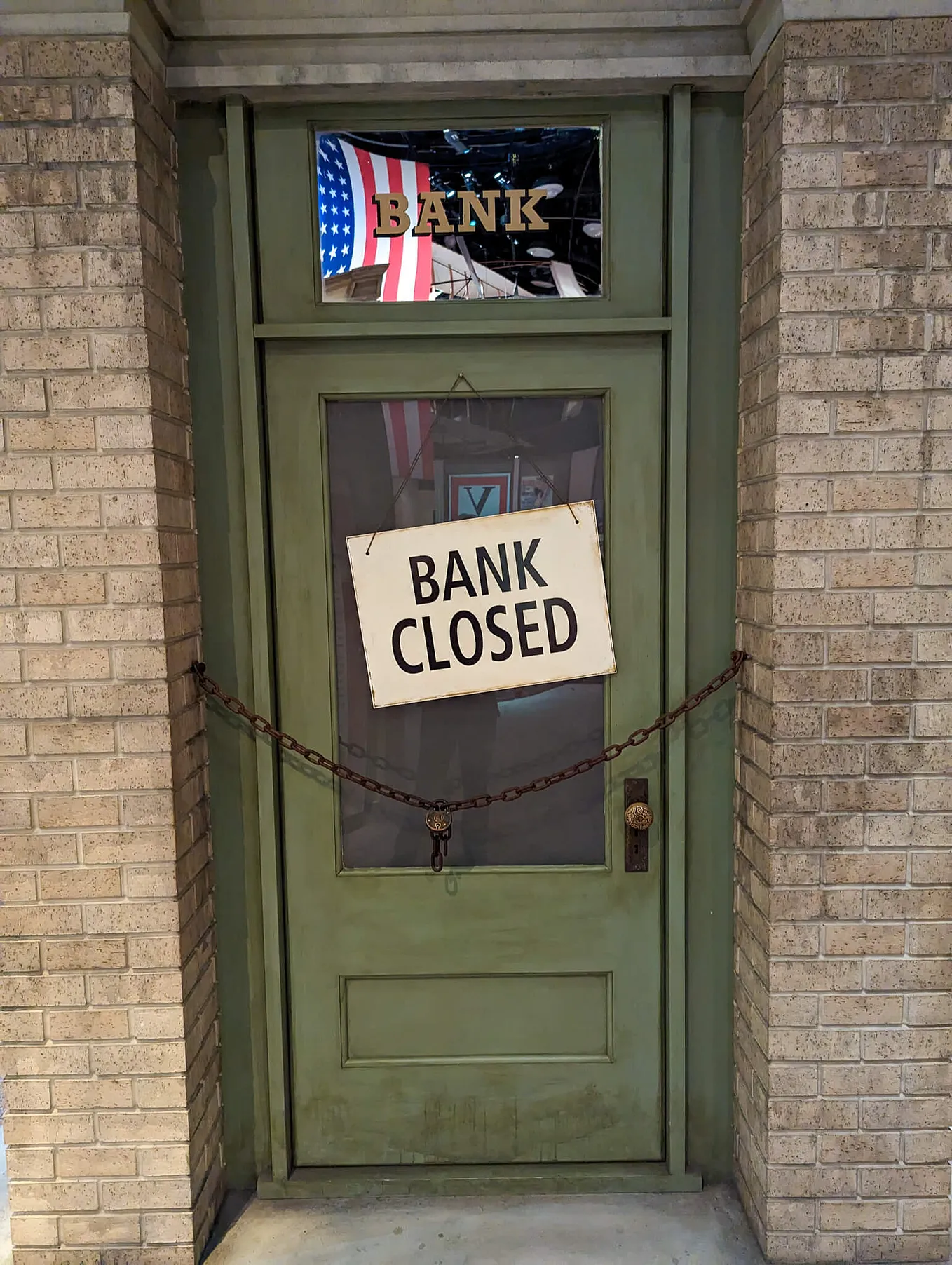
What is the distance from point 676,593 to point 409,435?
85cm

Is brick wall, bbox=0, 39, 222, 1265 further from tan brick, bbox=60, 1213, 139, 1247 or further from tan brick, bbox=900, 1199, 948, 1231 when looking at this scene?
tan brick, bbox=900, 1199, 948, 1231

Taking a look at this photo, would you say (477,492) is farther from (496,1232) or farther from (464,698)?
(496,1232)

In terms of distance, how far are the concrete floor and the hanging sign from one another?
4.71 feet

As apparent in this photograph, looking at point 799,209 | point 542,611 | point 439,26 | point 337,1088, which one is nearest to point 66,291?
point 439,26

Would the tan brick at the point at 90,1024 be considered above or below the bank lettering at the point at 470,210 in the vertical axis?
below

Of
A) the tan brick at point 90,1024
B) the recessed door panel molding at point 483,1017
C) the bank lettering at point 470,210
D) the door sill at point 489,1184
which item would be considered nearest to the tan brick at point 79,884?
the tan brick at point 90,1024

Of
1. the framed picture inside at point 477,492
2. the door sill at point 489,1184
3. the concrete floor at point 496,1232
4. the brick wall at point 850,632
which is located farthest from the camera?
the door sill at point 489,1184

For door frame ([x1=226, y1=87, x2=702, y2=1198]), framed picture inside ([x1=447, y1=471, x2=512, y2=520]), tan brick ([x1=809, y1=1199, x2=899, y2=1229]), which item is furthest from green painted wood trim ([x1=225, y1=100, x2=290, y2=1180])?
tan brick ([x1=809, y1=1199, x2=899, y2=1229])

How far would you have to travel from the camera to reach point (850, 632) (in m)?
1.89

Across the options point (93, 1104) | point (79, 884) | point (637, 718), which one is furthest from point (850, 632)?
point (93, 1104)

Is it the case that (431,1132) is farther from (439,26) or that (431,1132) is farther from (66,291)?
(439,26)

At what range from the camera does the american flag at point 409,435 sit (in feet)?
6.95

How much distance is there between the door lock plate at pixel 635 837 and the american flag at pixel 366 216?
145 centimetres

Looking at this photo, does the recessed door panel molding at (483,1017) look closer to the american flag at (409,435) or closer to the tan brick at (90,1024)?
the tan brick at (90,1024)
